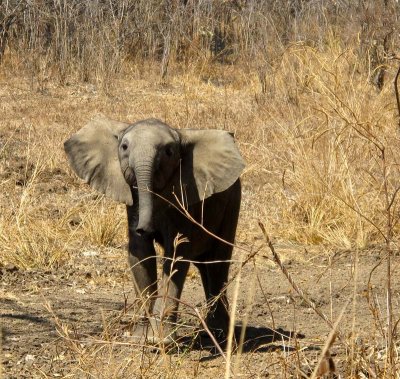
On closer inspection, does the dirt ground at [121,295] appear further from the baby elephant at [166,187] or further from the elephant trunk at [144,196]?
the elephant trunk at [144,196]

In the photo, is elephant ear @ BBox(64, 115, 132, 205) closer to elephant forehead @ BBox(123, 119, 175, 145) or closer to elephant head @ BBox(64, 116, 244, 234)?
elephant head @ BBox(64, 116, 244, 234)

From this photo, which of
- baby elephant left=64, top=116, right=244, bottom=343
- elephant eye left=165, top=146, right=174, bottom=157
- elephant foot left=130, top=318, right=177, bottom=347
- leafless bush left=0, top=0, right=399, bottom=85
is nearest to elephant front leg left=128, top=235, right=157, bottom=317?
baby elephant left=64, top=116, right=244, bottom=343

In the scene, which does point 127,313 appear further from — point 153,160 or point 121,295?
point 121,295

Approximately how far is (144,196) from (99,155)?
0.61 m

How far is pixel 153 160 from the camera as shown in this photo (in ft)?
17.4

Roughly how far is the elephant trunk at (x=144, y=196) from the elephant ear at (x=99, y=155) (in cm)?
31

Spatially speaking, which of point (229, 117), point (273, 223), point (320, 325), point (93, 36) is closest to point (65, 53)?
point (93, 36)

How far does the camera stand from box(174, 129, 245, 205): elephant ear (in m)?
5.63

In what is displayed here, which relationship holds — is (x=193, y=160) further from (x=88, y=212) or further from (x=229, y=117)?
(x=229, y=117)

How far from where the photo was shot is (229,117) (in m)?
12.6

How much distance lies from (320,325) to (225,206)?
861mm

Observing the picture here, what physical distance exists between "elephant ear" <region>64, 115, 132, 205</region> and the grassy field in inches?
29.4

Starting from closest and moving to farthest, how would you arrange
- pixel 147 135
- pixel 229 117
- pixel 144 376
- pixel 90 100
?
pixel 144 376 < pixel 147 135 < pixel 229 117 < pixel 90 100

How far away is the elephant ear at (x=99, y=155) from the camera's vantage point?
5.64 meters
